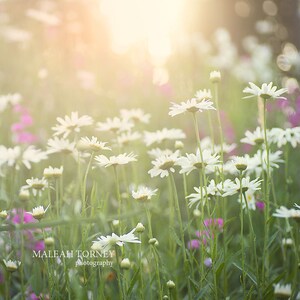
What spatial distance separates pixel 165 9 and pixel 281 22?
1.71 m

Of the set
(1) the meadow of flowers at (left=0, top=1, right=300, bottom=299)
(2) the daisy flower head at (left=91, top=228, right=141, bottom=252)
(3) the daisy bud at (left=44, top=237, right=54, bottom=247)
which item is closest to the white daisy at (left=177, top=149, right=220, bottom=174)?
(1) the meadow of flowers at (left=0, top=1, right=300, bottom=299)

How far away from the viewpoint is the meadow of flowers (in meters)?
1.11

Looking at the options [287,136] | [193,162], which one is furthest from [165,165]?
[287,136]

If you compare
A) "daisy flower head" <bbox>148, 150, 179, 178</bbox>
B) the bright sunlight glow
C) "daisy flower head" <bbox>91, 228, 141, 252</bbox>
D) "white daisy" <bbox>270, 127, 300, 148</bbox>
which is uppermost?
the bright sunlight glow

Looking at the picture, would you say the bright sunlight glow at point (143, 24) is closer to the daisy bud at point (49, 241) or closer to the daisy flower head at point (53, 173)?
the daisy flower head at point (53, 173)

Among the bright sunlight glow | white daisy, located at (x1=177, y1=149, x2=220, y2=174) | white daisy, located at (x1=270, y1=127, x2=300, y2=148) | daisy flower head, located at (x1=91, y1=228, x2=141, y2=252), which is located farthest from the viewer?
the bright sunlight glow

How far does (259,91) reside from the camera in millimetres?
1169

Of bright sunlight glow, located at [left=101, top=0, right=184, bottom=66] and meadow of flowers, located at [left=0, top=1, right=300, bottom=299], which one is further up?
bright sunlight glow, located at [left=101, top=0, right=184, bottom=66]

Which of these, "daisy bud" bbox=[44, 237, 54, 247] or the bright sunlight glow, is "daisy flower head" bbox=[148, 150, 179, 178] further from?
the bright sunlight glow

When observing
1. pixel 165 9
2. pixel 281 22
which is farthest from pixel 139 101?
pixel 281 22

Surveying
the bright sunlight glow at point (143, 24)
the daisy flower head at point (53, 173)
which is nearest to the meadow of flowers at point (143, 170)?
the daisy flower head at point (53, 173)

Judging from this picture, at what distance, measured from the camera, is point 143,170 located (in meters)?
2.17

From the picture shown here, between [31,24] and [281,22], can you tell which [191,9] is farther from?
[31,24]

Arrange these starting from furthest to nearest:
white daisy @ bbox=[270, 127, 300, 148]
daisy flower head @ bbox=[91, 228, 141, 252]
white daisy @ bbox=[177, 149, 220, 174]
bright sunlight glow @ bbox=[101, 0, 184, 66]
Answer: bright sunlight glow @ bbox=[101, 0, 184, 66] < white daisy @ bbox=[270, 127, 300, 148] < white daisy @ bbox=[177, 149, 220, 174] < daisy flower head @ bbox=[91, 228, 141, 252]
